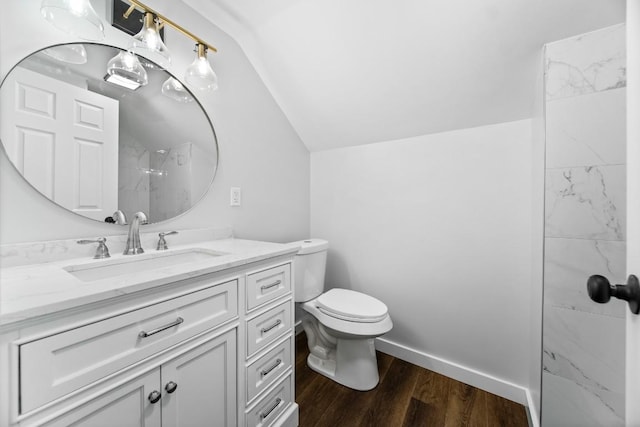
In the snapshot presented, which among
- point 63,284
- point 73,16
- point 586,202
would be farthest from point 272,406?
point 73,16

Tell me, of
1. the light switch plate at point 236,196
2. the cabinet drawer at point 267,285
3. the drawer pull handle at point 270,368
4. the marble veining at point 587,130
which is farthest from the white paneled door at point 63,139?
the marble veining at point 587,130

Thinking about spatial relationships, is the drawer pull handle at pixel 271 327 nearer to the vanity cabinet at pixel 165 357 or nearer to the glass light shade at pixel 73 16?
the vanity cabinet at pixel 165 357

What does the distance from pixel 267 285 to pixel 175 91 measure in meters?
1.07

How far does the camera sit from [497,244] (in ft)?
4.65

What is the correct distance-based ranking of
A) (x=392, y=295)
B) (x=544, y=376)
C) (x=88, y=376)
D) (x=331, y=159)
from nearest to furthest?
(x=88, y=376), (x=544, y=376), (x=392, y=295), (x=331, y=159)

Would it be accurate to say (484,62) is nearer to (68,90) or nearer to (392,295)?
(392,295)

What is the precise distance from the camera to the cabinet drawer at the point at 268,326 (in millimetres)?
950

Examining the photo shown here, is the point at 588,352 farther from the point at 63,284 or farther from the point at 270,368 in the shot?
the point at 63,284

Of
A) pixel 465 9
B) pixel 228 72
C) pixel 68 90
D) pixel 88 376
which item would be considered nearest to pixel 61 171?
pixel 68 90

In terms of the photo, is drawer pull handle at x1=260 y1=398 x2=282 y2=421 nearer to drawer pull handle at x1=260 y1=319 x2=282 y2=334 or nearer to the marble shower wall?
drawer pull handle at x1=260 y1=319 x2=282 y2=334

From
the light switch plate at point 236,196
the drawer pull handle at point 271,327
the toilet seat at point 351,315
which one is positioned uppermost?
the light switch plate at point 236,196

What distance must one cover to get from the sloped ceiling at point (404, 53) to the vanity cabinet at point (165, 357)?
3.83ft

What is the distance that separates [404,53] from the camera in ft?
4.31

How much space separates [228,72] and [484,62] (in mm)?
1412
